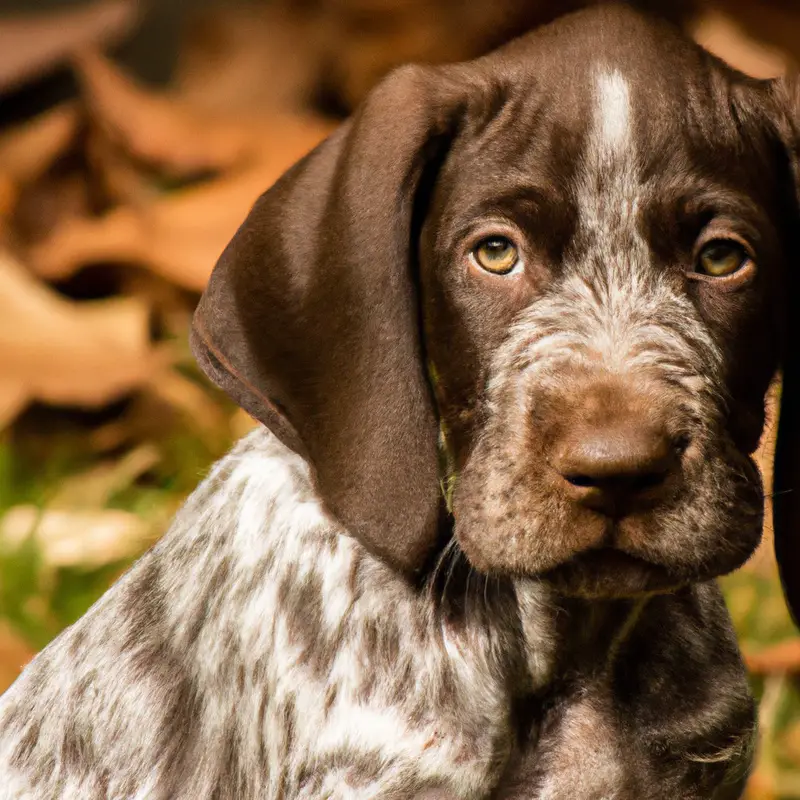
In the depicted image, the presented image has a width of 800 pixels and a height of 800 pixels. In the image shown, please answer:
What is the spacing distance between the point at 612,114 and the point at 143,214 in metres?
6.54

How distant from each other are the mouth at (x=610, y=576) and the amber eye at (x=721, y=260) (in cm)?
70

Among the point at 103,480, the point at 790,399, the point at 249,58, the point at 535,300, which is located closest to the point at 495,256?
the point at 535,300

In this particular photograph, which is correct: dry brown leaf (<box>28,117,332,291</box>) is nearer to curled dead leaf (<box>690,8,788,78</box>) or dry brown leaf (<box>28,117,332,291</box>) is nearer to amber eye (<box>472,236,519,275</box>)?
curled dead leaf (<box>690,8,788,78</box>)

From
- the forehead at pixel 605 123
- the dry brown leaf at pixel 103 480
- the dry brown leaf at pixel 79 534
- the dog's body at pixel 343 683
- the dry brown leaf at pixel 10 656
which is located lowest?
the dry brown leaf at pixel 103 480

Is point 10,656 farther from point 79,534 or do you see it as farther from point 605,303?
point 605,303

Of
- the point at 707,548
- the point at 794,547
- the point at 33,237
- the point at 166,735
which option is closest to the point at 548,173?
the point at 707,548

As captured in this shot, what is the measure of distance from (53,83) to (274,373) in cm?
828

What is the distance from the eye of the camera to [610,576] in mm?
3230

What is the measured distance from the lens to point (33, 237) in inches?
389

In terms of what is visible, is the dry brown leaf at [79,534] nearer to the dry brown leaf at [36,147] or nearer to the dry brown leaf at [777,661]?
the dry brown leaf at [777,661]

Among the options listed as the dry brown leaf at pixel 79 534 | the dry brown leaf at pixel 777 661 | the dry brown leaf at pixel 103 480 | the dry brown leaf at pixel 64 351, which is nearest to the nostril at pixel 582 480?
the dry brown leaf at pixel 777 661

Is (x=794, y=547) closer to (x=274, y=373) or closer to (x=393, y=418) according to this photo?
(x=393, y=418)

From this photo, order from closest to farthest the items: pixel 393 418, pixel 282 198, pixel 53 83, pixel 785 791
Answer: pixel 393 418
pixel 282 198
pixel 785 791
pixel 53 83

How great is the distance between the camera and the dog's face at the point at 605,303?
10.5 feet
